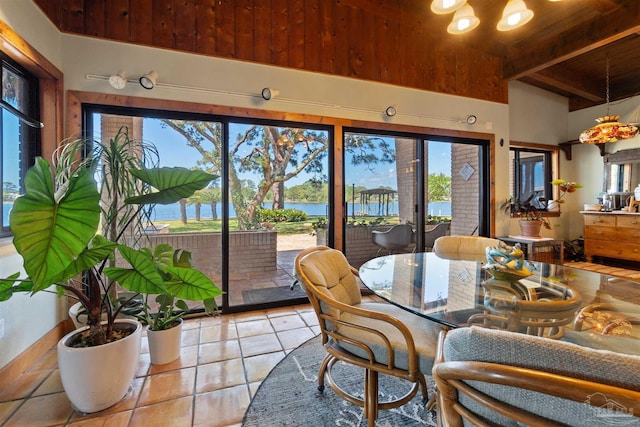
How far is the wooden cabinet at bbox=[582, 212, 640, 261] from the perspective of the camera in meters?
4.56

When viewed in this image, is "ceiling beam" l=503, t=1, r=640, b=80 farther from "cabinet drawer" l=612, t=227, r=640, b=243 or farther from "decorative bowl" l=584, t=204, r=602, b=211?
"cabinet drawer" l=612, t=227, r=640, b=243

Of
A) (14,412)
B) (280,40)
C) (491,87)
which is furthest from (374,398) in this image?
(491,87)

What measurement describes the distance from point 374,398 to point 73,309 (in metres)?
2.24

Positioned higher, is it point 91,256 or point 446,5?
point 446,5

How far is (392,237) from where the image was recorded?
3.92m

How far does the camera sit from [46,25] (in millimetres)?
2332

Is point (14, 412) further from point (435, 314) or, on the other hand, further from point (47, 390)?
point (435, 314)

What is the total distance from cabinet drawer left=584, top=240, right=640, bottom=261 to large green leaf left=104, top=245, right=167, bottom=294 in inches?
250

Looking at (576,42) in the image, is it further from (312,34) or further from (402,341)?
(402,341)

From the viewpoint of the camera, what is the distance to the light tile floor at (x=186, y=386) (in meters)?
1.59

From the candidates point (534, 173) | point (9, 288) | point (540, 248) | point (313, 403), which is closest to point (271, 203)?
point (313, 403)

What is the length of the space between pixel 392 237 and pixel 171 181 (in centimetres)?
291
